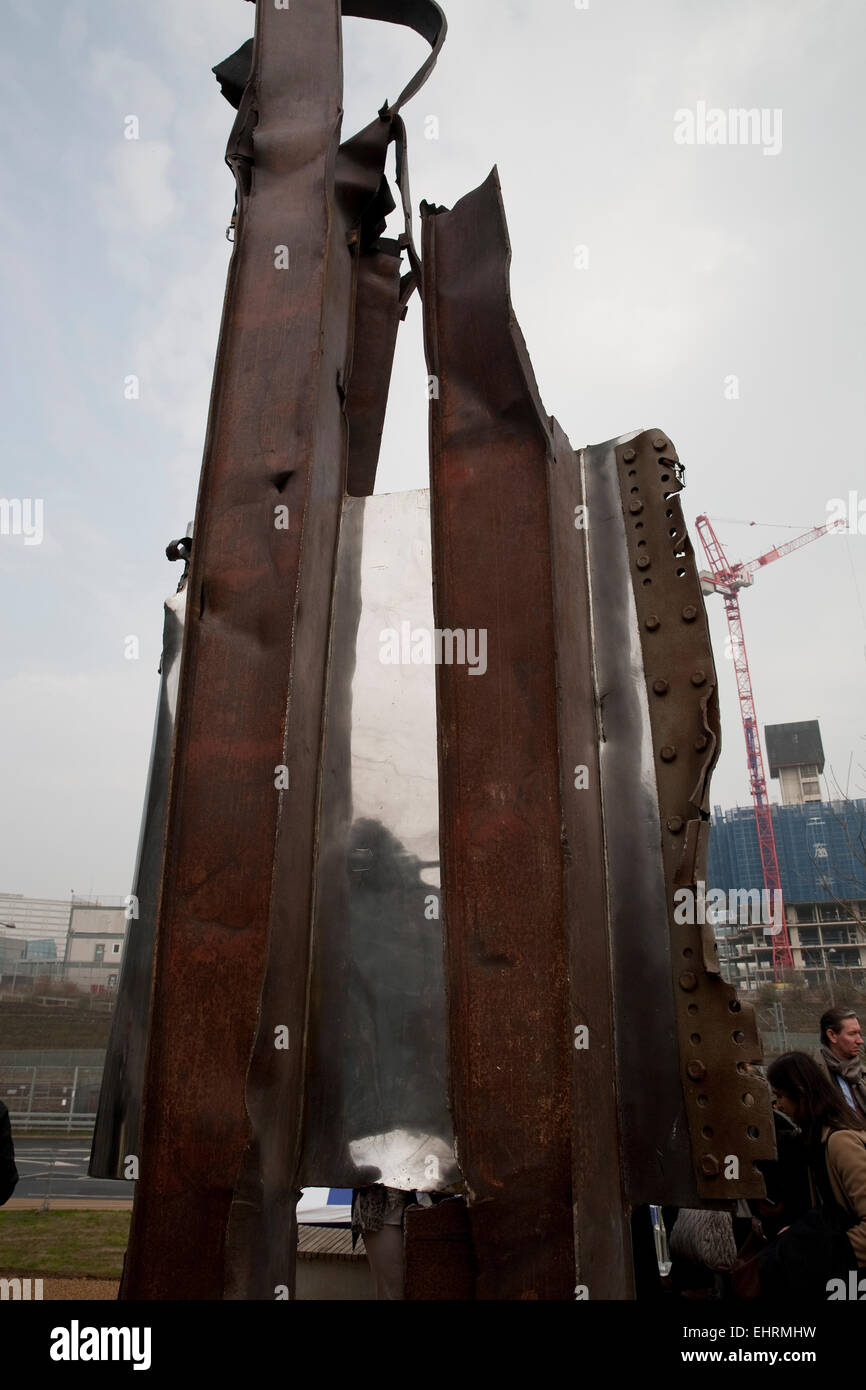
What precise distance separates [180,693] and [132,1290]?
158 centimetres

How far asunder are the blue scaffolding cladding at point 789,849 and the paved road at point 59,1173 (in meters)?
49.4

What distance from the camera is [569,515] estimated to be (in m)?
3.10

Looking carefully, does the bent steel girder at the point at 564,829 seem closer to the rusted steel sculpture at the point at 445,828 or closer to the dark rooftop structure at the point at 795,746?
the rusted steel sculpture at the point at 445,828

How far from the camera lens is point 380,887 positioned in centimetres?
298

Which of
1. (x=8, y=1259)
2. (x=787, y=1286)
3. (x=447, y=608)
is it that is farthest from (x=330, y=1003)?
(x=8, y=1259)

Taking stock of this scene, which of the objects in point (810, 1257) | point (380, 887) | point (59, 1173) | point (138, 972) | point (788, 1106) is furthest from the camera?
point (59, 1173)

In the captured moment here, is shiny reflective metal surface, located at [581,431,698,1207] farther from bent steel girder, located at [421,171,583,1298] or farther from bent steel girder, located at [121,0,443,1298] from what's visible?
bent steel girder, located at [121,0,443,1298]

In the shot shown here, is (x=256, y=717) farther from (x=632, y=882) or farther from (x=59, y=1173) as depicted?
(x=59, y=1173)

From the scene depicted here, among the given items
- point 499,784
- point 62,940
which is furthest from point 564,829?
point 62,940

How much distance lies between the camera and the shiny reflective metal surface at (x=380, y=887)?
2.64 m

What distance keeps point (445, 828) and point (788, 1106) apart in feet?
8.80

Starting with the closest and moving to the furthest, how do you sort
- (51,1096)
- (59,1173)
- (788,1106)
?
(788,1106), (59,1173), (51,1096)

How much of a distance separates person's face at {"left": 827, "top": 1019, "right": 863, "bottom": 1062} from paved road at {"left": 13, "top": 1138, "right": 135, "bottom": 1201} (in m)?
15.5
